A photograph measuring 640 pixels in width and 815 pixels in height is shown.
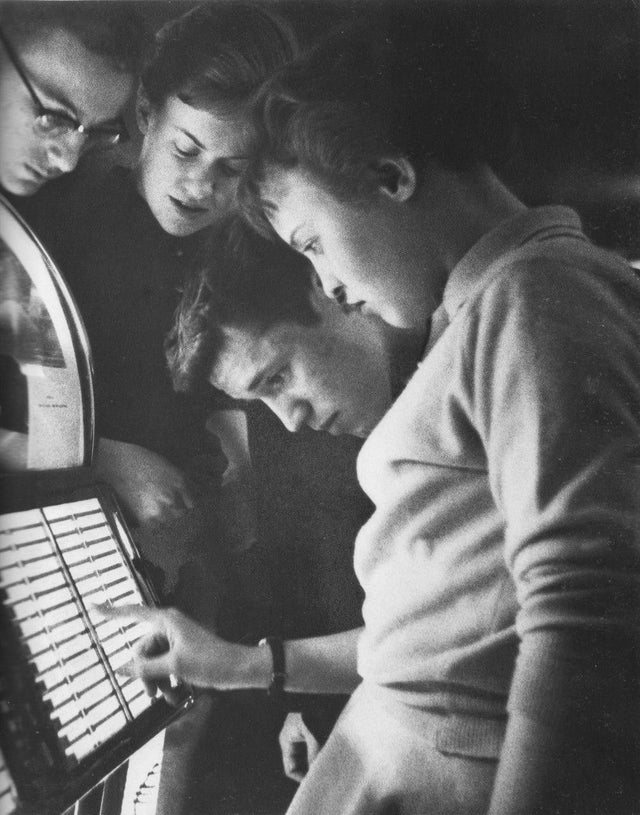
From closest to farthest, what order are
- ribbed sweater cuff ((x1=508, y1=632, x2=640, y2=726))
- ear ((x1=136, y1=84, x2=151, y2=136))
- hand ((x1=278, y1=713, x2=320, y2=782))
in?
1. ribbed sweater cuff ((x1=508, y1=632, x2=640, y2=726))
2. hand ((x1=278, y1=713, x2=320, y2=782))
3. ear ((x1=136, y1=84, x2=151, y2=136))

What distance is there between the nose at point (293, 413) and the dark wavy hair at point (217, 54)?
0.48 metres

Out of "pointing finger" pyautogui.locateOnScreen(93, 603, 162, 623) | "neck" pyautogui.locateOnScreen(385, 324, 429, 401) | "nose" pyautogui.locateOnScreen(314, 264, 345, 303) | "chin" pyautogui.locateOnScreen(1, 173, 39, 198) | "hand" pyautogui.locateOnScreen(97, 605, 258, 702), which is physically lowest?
"hand" pyautogui.locateOnScreen(97, 605, 258, 702)

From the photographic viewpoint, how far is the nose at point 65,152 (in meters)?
1.26

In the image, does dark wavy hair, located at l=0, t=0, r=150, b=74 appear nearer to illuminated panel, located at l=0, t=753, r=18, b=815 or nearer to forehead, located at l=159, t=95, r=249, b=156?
forehead, located at l=159, t=95, r=249, b=156

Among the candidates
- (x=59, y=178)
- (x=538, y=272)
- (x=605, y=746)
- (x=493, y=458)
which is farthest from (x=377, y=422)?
(x=59, y=178)

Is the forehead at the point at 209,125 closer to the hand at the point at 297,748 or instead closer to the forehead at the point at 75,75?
the forehead at the point at 75,75

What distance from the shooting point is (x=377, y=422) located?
1.18 meters

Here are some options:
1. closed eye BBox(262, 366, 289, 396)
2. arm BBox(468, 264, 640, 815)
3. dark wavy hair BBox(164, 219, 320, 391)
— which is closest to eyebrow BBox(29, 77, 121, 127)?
dark wavy hair BBox(164, 219, 320, 391)

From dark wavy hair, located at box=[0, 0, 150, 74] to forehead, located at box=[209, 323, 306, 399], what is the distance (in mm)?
481

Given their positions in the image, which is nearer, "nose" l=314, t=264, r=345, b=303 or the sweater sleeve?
the sweater sleeve

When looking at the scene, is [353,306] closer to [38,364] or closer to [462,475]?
[462,475]

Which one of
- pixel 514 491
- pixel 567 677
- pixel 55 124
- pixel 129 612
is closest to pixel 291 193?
pixel 55 124

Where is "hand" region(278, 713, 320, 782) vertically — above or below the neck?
below

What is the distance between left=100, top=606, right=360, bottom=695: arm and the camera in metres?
1.15
